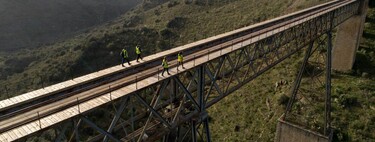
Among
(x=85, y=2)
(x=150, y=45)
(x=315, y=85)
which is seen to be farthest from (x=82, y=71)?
(x=85, y=2)

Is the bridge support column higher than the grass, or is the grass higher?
the bridge support column

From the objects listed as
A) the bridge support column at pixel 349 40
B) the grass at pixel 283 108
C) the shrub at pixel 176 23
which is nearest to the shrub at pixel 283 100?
the grass at pixel 283 108

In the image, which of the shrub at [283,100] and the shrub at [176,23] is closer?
the shrub at [283,100]

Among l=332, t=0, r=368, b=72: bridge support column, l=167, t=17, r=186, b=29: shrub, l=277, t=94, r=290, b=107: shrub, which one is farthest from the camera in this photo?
l=167, t=17, r=186, b=29: shrub

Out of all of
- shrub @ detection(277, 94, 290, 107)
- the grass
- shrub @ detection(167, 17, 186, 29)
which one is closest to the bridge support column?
the grass

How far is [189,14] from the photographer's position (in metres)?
73.2

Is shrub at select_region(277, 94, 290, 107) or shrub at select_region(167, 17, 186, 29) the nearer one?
shrub at select_region(277, 94, 290, 107)

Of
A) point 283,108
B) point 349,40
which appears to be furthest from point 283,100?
point 349,40

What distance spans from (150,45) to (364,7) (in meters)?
36.2

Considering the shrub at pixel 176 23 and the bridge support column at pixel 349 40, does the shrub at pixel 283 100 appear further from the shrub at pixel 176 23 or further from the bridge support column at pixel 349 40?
the shrub at pixel 176 23

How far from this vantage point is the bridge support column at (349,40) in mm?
40688

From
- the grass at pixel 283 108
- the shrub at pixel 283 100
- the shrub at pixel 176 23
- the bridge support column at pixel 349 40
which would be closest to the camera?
the grass at pixel 283 108

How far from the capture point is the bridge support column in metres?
40.7

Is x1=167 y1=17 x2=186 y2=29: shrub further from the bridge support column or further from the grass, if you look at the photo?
the bridge support column
